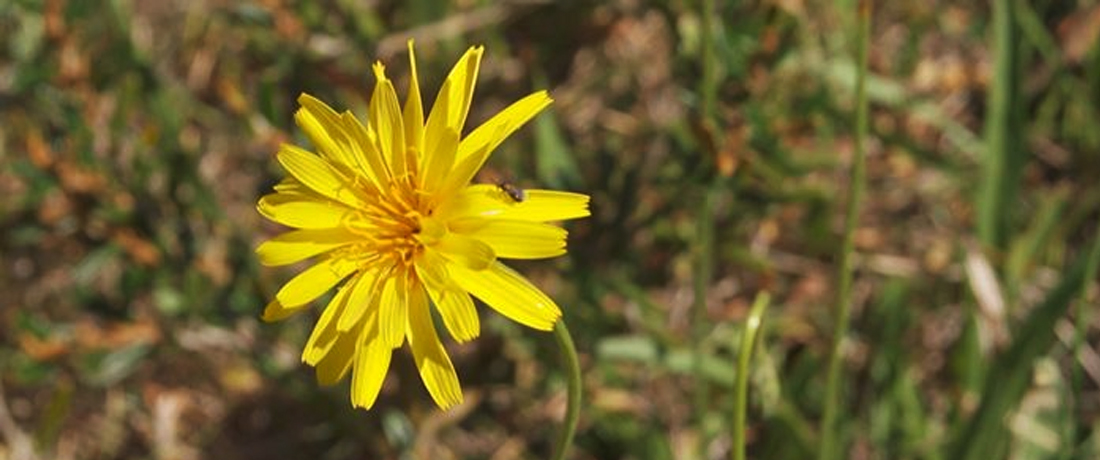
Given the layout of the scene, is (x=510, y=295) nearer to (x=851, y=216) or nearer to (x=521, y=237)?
(x=521, y=237)

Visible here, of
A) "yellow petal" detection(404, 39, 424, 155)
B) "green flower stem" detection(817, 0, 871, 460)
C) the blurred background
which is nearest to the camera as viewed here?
"yellow petal" detection(404, 39, 424, 155)

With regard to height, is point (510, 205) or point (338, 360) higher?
point (510, 205)

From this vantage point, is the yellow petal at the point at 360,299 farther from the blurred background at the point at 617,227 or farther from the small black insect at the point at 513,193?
the blurred background at the point at 617,227

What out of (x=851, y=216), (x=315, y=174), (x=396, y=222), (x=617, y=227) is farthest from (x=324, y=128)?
(x=617, y=227)

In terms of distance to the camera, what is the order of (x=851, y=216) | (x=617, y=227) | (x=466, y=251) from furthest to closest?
(x=617, y=227) < (x=851, y=216) < (x=466, y=251)

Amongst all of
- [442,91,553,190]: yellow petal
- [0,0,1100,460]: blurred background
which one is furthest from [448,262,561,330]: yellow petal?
[0,0,1100,460]: blurred background

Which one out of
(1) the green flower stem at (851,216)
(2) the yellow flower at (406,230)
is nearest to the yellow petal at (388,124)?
(2) the yellow flower at (406,230)

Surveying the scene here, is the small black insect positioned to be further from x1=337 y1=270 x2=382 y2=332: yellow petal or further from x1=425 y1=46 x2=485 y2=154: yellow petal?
x1=337 y1=270 x2=382 y2=332: yellow petal
